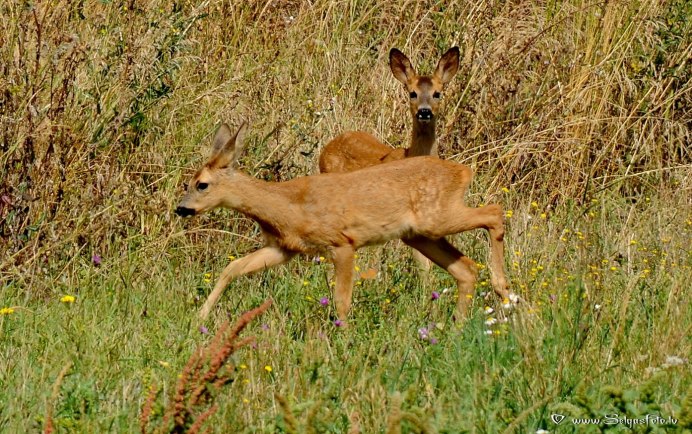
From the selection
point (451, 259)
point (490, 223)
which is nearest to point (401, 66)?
point (490, 223)

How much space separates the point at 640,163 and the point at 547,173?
777mm

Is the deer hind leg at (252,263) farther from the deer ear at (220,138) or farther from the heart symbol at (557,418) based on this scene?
the heart symbol at (557,418)

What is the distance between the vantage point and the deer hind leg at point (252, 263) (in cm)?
665

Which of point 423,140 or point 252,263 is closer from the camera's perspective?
point 252,263

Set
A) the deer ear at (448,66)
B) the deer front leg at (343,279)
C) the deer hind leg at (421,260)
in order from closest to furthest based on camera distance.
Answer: the deer front leg at (343,279), the deer hind leg at (421,260), the deer ear at (448,66)

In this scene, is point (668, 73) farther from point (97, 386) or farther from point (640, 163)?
point (97, 386)

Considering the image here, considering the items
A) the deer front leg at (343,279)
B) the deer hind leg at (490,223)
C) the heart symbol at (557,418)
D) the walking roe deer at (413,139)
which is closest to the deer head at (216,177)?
the deer front leg at (343,279)

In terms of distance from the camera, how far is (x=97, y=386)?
4.77 m

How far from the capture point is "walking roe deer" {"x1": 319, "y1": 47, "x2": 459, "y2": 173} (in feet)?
28.7

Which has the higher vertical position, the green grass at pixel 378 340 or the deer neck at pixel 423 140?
the deer neck at pixel 423 140

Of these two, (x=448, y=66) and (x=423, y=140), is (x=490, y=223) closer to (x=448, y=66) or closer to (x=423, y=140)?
(x=423, y=140)

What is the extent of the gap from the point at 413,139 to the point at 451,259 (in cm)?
174

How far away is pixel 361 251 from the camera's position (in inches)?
299

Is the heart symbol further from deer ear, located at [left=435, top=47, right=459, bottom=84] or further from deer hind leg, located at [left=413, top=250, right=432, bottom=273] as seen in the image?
deer ear, located at [left=435, top=47, right=459, bottom=84]
